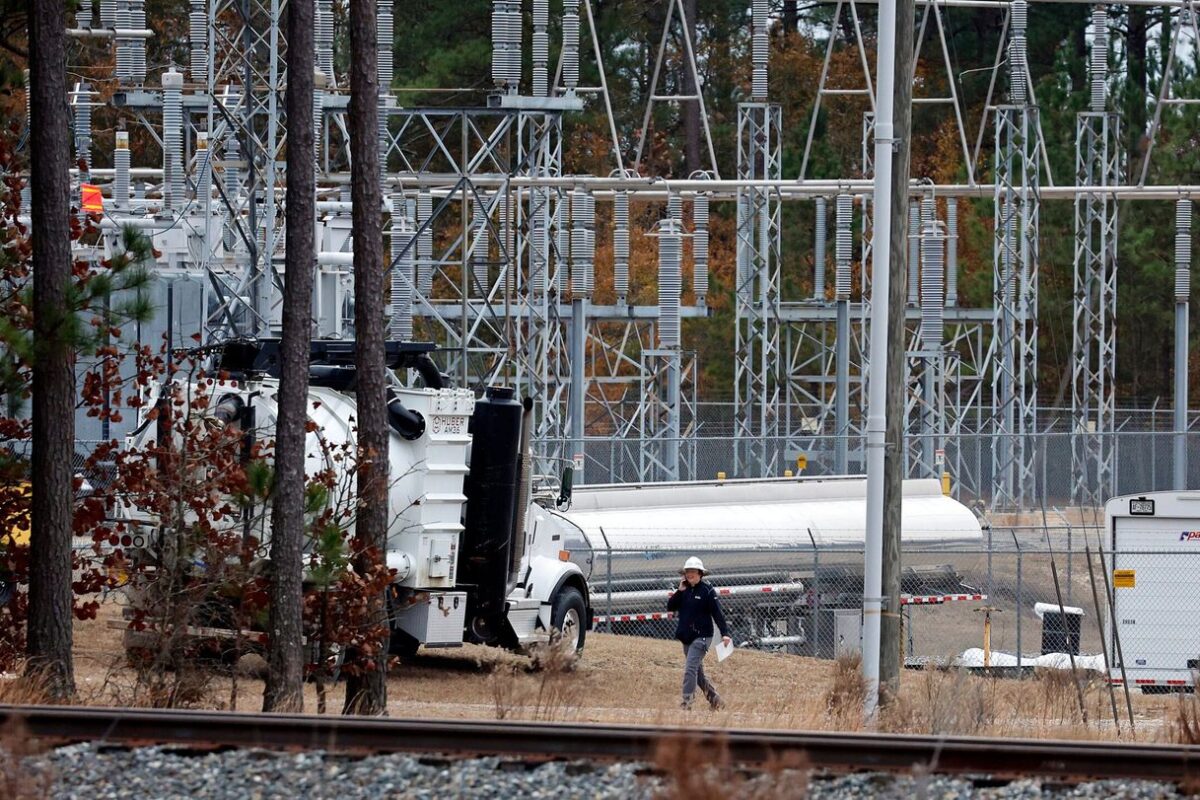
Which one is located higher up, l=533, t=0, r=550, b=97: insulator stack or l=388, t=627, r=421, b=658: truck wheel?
l=533, t=0, r=550, b=97: insulator stack

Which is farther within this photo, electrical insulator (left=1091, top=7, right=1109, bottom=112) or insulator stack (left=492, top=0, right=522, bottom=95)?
electrical insulator (left=1091, top=7, right=1109, bottom=112)

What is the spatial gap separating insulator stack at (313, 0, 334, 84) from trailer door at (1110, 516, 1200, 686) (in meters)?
15.2

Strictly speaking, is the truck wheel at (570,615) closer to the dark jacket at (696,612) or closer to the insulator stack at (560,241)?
the dark jacket at (696,612)

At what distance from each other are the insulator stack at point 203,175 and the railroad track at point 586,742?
15.8 meters

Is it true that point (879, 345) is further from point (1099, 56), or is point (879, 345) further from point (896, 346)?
point (1099, 56)

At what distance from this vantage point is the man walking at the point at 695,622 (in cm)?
1606

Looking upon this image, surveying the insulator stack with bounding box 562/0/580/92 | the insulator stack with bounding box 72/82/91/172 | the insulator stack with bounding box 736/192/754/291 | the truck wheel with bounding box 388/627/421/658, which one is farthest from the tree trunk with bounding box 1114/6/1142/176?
the truck wheel with bounding box 388/627/421/658

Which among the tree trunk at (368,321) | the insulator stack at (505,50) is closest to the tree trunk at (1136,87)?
the insulator stack at (505,50)

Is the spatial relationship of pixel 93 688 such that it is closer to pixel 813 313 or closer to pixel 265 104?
pixel 265 104

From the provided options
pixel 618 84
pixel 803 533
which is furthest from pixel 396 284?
pixel 618 84

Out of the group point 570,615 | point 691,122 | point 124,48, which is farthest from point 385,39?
point 691,122

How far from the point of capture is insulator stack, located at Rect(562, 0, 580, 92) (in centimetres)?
3089

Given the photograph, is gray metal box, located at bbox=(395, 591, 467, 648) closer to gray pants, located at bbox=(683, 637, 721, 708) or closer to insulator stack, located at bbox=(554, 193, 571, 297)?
gray pants, located at bbox=(683, 637, 721, 708)

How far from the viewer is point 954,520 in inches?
1080
